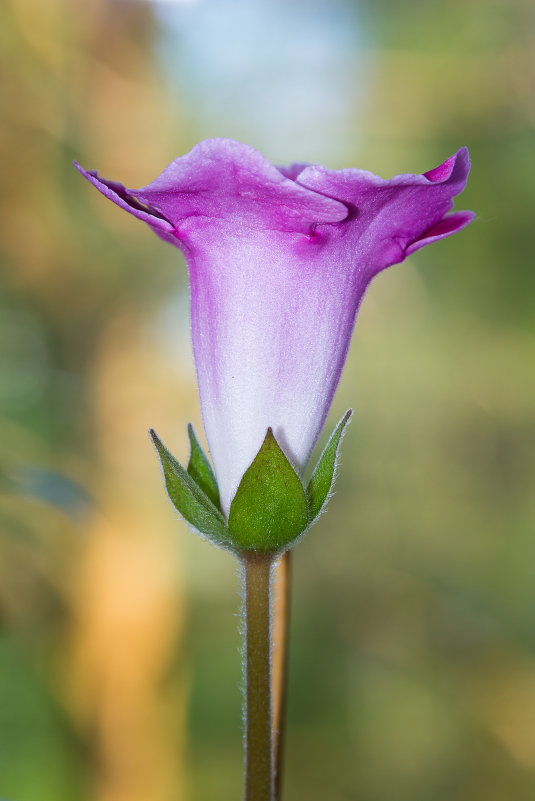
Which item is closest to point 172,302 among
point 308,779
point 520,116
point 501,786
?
point 520,116

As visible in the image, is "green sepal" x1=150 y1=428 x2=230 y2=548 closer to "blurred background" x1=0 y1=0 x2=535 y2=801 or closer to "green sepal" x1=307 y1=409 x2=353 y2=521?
"green sepal" x1=307 y1=409 x2=353 y2=521

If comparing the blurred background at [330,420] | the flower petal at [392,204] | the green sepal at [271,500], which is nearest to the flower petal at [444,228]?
the flower petal at [392,204]

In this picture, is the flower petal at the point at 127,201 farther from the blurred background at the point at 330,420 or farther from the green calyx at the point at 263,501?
the blurred background at the point at 330,420

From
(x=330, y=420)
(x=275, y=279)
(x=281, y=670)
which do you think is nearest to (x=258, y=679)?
(x=281, y=670)

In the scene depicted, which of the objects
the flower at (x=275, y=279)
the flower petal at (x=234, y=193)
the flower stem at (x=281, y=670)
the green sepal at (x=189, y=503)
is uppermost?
the flower petal at (x=234, y=193)

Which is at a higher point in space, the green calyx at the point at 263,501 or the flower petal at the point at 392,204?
the flower petal at the point at 392,204

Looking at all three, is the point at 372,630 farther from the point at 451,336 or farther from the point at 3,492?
the point at 3,492

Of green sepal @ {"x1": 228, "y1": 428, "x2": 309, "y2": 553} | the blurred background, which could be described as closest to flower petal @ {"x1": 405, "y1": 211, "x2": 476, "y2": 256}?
green sepal @ {"x1": 228, "y1": 428, "x2": 309, "y2": 553}
